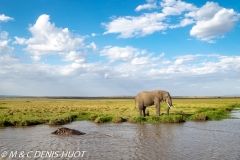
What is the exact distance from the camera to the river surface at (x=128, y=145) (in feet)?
37.1

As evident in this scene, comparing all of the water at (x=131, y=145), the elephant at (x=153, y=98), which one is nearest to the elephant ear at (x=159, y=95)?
the elephant at (x=153, y=98)

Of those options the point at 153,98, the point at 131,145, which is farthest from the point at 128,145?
the point at 153,98

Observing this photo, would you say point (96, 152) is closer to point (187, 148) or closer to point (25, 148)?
point (25, 148)

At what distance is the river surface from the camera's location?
37.1 ft

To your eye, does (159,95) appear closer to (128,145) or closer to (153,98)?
(153,98)

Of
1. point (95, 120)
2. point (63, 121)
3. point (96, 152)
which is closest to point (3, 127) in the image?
point (63, 121)

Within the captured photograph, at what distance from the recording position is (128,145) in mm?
13414

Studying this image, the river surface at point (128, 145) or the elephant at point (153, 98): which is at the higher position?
the elephant at point (153, 98)

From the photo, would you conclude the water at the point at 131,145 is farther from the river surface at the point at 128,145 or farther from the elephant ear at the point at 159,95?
the elephant ear at the point at 159,95

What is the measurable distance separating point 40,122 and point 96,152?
12144 mm

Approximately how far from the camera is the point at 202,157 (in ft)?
35.8

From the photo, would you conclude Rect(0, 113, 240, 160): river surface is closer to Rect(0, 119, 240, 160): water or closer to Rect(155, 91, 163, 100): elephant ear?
Rect(0, 119, 240, 160): water

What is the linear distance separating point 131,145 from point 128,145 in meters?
0.17

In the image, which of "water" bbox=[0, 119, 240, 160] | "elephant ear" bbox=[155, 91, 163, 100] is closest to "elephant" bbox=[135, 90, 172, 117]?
"elephant ear" bbox=[155, 91, 163, 100]
